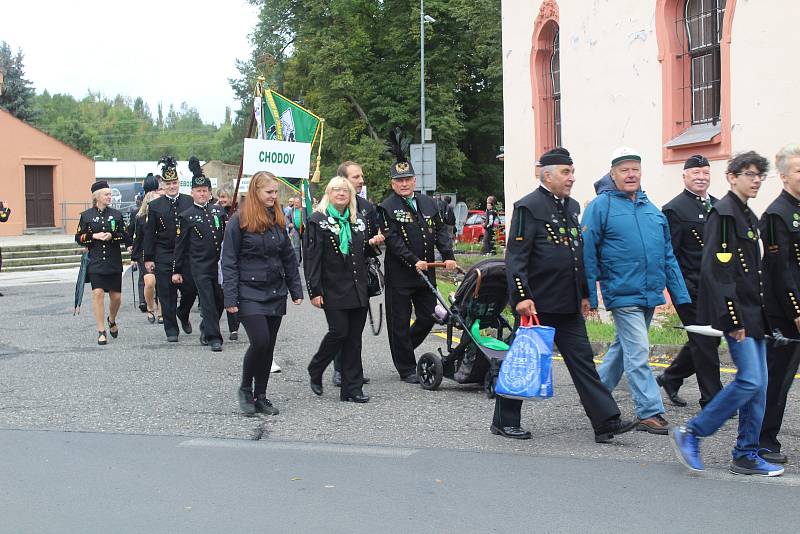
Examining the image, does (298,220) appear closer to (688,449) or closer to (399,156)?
(399,156)

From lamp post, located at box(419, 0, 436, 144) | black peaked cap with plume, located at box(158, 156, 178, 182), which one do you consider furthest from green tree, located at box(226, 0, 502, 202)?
black peaked cap with plume, located at box(158, 156, 178, 182)

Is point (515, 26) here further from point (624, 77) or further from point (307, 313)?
point (307, 313)

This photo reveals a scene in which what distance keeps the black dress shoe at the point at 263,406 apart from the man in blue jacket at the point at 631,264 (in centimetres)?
268

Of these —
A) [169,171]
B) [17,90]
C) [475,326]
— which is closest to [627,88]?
[169,171]

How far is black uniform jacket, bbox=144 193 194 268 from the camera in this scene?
1298 cm

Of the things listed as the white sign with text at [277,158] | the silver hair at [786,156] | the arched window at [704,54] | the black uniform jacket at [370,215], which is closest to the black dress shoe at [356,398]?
the black uniform jacket at [370,215]

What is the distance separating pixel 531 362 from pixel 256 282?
245cm

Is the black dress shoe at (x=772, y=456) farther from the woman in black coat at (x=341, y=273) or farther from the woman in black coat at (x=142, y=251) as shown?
the woman in black coat at (x=142, y=251)

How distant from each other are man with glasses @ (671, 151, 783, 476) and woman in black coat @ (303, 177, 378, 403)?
3.24m

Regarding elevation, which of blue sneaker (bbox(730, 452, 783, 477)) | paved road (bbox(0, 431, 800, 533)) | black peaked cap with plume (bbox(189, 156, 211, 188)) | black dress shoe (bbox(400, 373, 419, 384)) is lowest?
paved road (bbox(0, 431, 800, 533))

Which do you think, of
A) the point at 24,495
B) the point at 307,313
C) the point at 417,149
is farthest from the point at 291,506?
the point at 417,149

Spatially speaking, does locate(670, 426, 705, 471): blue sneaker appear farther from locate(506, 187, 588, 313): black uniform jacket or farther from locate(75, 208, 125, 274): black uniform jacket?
locate(75, 208, 125, 274): black uniform jacket

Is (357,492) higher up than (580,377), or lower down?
lower down

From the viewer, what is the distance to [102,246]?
12.9 m
